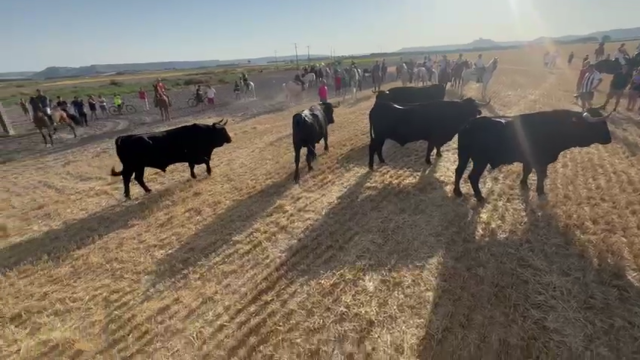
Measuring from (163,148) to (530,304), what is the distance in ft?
21.0

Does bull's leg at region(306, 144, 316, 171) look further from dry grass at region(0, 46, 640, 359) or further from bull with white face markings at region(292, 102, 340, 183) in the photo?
dry grass at region(0, 46, 640, 359)

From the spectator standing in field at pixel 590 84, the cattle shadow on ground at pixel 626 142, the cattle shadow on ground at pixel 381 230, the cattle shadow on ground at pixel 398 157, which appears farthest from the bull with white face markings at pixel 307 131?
the spectator standing in field at pixel 590 84

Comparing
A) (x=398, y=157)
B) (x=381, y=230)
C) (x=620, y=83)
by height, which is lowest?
(x=381, y=230)

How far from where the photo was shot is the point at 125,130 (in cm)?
1418

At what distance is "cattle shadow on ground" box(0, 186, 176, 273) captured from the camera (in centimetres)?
473

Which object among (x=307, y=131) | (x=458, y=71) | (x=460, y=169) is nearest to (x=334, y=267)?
(x=460, y=169)

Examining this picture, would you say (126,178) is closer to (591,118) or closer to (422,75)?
(591,118)

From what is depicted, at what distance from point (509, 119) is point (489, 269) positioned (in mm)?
2581

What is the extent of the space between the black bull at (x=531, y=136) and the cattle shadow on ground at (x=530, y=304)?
1372mm

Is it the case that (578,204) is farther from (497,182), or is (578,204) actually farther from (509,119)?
(509,119)

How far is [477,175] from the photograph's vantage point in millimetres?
5215

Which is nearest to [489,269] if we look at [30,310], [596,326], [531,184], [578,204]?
[596,326]

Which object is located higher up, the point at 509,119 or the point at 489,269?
the point at 509,119

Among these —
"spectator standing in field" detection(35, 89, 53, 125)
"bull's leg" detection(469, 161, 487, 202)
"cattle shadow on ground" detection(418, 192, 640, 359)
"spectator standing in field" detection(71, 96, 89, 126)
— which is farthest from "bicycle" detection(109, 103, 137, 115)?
"cattle shadow on ground" detection(418, 192, 640, 359)
